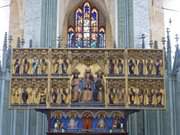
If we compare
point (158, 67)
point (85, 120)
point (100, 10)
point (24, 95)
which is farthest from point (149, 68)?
point (100, 10)

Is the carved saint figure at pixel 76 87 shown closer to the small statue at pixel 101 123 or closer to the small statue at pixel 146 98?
the small statue at pixel 101 123

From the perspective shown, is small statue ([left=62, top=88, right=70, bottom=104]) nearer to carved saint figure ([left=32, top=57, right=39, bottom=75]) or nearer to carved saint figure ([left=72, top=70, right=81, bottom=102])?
carved saint figure ([left=72, top=70, right=81, bottom=102])

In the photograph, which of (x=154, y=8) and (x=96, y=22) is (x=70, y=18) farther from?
(x=154, y=8)

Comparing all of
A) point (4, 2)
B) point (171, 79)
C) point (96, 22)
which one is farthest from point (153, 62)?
point (4, 2)

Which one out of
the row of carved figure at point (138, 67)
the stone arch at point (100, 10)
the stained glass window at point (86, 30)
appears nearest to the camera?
the row of carved figure at point (138, 67)

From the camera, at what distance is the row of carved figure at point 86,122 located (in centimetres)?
1645

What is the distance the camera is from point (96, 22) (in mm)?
24844

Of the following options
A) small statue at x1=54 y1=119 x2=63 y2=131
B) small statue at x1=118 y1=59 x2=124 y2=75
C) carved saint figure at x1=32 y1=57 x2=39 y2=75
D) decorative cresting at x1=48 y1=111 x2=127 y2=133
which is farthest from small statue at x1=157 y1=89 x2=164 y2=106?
carved saint figure at x1=32 y1=57 x2=39 y2=75

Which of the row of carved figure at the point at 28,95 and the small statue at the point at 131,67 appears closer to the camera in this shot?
the row of carved figure at the point at 28,95

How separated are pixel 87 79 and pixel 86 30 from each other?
8.35 metres

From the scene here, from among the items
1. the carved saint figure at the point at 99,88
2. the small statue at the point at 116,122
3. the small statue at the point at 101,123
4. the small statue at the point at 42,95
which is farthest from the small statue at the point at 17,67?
the small statue at the point at 116,122

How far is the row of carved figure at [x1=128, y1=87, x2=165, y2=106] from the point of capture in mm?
16266

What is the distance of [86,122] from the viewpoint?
1652cm

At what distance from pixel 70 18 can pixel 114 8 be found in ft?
13.7
